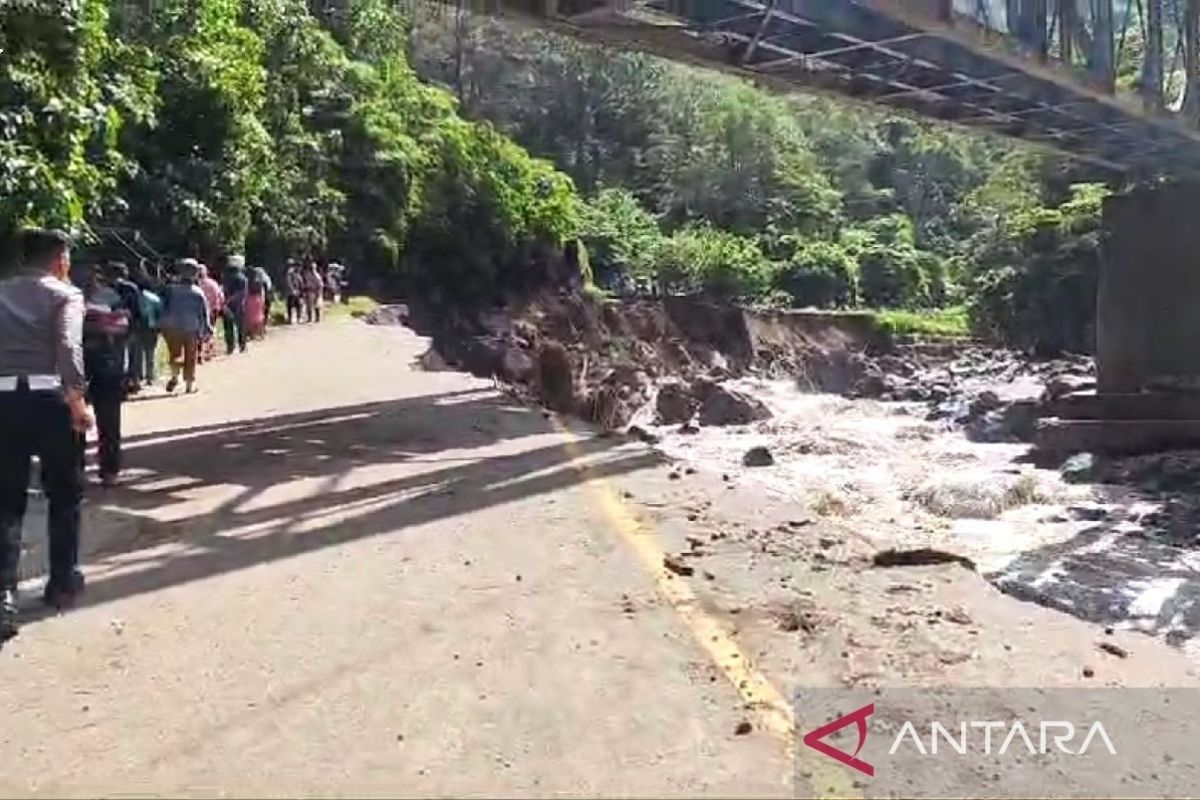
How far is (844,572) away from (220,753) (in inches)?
173

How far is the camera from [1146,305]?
30.1 metres

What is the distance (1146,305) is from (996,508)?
13955 mm

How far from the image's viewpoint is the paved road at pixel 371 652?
471cm

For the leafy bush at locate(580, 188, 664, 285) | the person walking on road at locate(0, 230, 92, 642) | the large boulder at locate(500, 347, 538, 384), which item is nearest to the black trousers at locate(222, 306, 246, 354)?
the large boulder at locate(500, 347, 538, 384)

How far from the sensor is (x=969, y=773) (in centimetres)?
475

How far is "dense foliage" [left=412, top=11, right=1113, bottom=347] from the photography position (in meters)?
60.5

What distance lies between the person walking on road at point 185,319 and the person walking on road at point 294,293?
15.4 metres

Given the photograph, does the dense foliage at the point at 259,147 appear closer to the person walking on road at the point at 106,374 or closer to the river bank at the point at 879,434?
the person walking on road at the point at 106,374

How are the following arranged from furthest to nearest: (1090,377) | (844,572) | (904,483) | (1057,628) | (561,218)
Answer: (561,218), (1090,377), (904,483), (844,572), (1057,628)

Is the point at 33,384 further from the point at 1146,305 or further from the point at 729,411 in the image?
the point at 1146,305

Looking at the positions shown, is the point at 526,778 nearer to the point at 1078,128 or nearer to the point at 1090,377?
the point at 1078,128

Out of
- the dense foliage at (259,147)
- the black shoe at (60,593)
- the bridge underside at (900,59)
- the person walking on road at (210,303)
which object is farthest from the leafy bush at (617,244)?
the black shoe at (60,593)

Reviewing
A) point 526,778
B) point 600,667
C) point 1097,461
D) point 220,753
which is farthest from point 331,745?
point 1097,461

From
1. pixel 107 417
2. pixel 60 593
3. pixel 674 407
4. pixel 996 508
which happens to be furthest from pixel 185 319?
pixel 674 407
